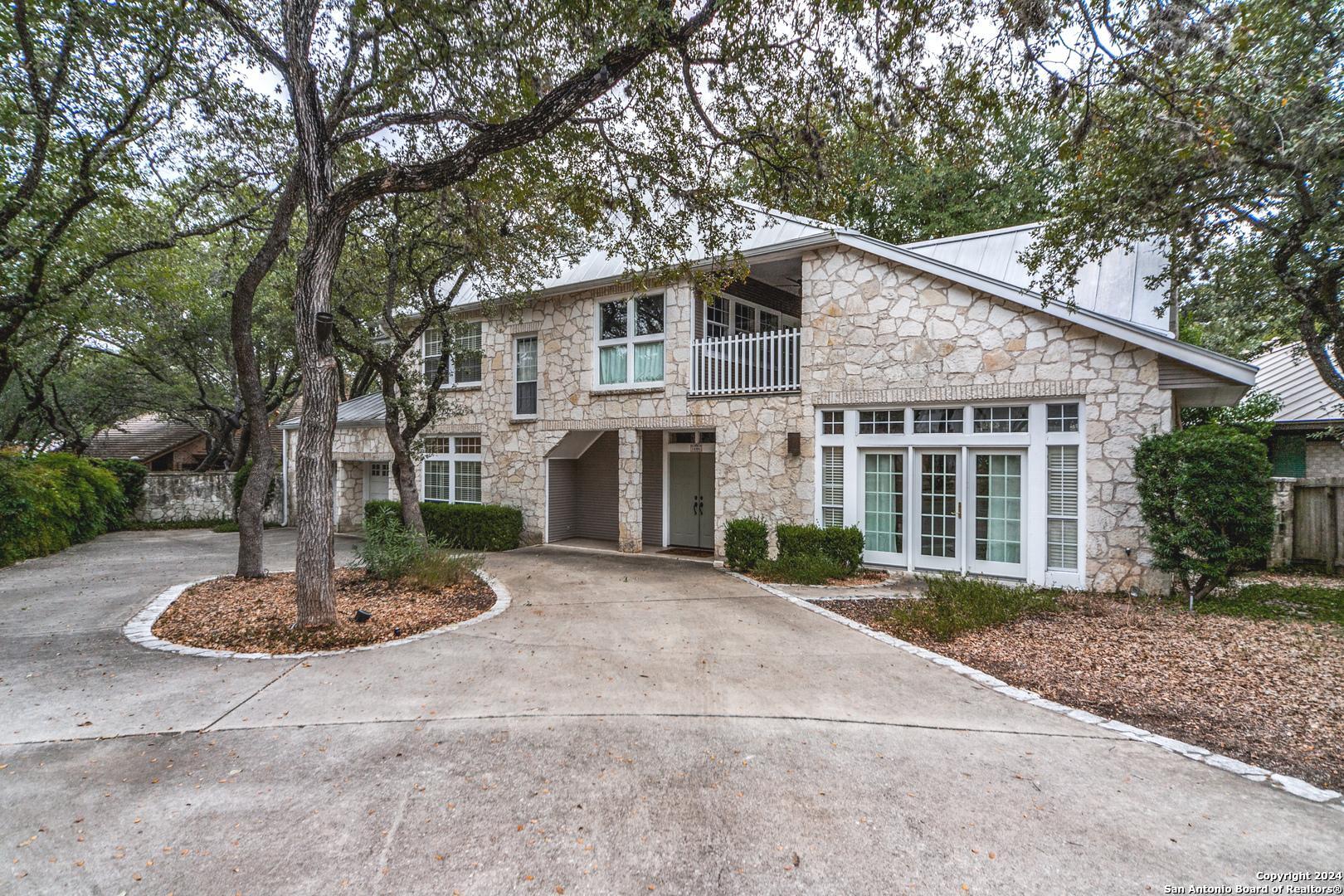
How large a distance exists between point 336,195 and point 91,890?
556 cm

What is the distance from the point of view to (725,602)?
7547 millimetres

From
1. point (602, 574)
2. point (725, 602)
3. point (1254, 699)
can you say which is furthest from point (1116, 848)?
point (602, 574)

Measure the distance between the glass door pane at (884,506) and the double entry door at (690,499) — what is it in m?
3.64

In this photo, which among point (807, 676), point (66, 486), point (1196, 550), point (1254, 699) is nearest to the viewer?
point (1254, 699)

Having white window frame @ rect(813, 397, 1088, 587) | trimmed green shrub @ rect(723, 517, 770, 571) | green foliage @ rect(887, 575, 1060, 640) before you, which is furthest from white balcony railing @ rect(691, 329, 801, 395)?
green foliage @ rect(887, 575, 1060, 640)

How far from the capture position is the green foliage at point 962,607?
20.4 ft

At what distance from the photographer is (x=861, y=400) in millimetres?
8977

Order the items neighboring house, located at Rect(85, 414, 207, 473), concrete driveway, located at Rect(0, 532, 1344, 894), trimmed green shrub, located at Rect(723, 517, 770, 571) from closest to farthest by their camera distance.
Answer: concrete driveway, located at Rect(0, 532, 1344, 894) < trimmed green shrub, located at Rect(723, 517, 770, 571) < neighboring house, located at Rect(85, 414, 207, 473)

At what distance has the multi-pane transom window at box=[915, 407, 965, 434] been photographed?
854 centimetres

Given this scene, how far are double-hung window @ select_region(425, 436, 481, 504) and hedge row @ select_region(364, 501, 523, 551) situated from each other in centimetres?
92

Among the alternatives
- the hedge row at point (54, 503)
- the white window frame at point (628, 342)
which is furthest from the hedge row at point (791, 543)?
the hedge row at point (54, 503)

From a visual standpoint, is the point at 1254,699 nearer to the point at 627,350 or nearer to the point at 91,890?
the point at 91,890

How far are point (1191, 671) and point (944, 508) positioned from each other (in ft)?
12.6

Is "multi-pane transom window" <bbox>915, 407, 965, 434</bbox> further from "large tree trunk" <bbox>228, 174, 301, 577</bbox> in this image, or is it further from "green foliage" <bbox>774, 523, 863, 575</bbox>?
"large tree trunk" <bbox>228, 174, 301, 577</bbox>
